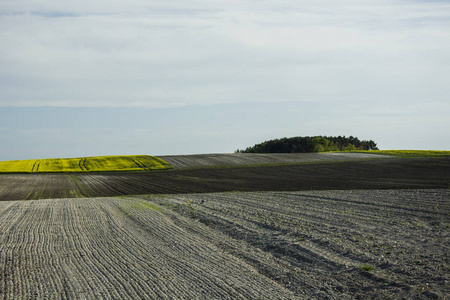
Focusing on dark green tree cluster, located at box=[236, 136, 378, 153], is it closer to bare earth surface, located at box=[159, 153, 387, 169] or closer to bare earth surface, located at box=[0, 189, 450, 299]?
bare earth surface, located at box=[159, 153, 387, 169]

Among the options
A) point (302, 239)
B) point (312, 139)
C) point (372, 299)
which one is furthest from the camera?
point (312, 139)

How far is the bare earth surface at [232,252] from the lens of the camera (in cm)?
880

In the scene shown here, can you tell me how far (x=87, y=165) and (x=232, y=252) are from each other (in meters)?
54.1

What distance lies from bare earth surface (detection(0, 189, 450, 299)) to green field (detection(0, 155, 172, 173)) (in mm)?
39786

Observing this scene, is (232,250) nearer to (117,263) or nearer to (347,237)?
(117,263)

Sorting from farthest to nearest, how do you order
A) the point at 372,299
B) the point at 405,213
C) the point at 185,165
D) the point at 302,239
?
the point at 185,165 → the point at 405,213 → the point at 302,239 → the point at 372,299

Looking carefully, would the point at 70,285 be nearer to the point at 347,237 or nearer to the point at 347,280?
the point at 347,280

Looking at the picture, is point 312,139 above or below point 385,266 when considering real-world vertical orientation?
above

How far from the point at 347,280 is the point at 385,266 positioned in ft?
4.35

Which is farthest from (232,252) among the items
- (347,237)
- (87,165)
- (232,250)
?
(87,165)

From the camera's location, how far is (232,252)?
11883 mm

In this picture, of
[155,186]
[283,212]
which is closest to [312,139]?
[155,186]

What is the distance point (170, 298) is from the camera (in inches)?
326

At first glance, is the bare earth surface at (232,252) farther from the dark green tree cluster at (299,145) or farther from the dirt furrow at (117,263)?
the dark green tree cluster at (299,145)
